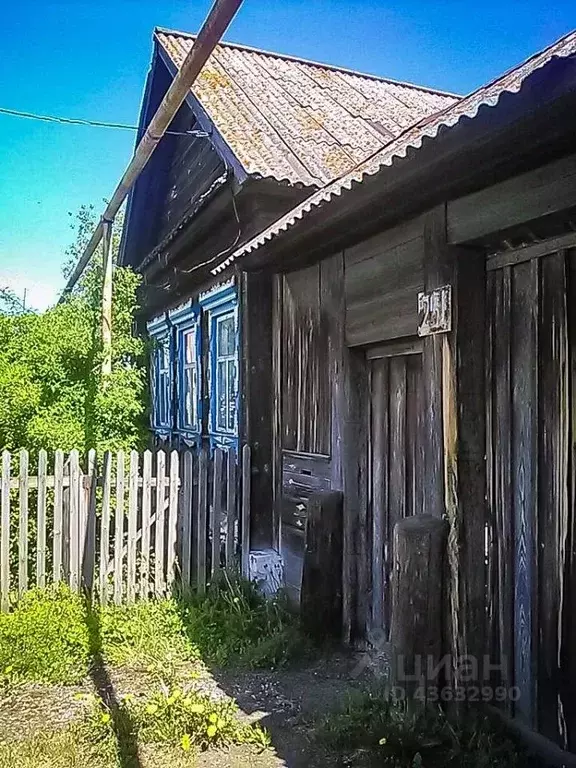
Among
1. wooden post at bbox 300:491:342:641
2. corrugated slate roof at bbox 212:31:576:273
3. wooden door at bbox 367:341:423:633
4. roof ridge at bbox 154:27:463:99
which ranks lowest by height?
wooden post at bbox 300:491:342:641

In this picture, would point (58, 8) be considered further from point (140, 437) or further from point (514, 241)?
point (514, 241)

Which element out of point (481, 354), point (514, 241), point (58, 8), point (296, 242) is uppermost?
point (58, 8)

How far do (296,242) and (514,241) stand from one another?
2.14 metres

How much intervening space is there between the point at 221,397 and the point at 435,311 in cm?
425

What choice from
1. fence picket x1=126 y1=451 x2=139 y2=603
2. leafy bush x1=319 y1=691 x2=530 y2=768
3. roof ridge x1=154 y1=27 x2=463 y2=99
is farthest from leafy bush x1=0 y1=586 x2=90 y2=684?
roof ridge x1=154 y1=27 x2=463 y2=99

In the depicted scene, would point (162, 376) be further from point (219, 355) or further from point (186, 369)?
point (219, 355)

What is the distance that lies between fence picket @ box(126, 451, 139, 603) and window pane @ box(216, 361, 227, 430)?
157 cm

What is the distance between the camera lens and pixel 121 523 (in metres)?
6.18

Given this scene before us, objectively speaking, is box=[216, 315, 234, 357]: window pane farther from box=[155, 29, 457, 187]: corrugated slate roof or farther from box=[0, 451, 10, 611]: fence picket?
box=[0, 451, 10, 611]: fence picket

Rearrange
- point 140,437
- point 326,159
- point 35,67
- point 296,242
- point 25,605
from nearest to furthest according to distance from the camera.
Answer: point 296,242, point 25,605, point 326,159, point 140,437, point 35,67

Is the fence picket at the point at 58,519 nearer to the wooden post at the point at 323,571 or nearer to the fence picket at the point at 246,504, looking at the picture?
the fence picket at the point at 246,504

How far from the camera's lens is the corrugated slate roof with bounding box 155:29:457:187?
22.0 feet

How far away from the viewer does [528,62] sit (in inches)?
133

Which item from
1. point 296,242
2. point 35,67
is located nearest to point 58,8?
point 35,67
